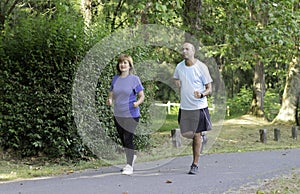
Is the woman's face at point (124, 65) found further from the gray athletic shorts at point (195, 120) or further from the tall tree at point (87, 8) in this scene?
the tall tree at point (87, 8)

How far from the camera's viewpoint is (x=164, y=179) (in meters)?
7.32

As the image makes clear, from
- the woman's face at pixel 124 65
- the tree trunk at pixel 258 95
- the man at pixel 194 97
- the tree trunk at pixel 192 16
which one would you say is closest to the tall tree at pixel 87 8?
the tree trunk at pixel 192 16

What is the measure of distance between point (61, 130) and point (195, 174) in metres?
2.84

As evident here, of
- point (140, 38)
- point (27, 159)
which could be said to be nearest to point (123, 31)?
point (140, 38)

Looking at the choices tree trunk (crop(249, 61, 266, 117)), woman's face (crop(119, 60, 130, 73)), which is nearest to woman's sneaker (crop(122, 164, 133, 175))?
woman's face (crop(119, 60, 130, 73))

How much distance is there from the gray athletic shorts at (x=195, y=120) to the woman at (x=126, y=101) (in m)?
0.71

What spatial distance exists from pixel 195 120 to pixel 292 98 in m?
16.2

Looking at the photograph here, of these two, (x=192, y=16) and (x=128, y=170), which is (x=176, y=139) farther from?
(x=128, y=170)

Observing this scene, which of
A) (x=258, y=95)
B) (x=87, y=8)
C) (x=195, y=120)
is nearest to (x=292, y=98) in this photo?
(x=258, y=95)

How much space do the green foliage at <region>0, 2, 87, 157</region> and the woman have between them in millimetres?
1793

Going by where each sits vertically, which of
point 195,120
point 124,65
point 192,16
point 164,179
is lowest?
point 164,179

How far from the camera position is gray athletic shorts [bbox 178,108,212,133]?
7.66m

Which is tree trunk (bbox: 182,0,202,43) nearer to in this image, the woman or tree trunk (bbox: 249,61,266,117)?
the woman

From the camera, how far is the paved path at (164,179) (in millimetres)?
6574
